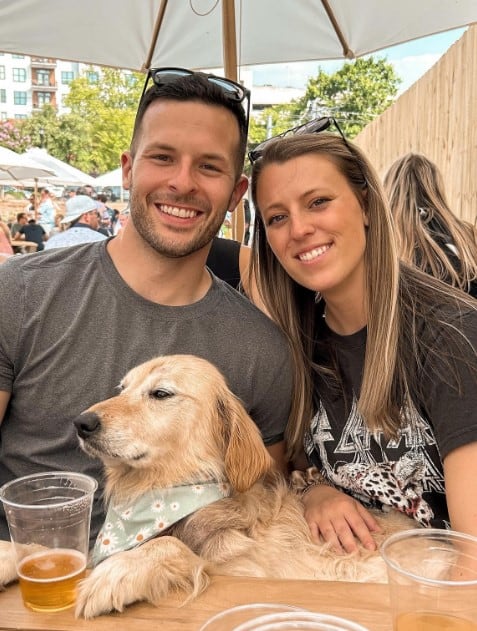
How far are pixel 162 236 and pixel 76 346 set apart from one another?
1.44ft

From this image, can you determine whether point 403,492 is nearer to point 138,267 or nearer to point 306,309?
point 306,309

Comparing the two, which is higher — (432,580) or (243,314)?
(243,314)

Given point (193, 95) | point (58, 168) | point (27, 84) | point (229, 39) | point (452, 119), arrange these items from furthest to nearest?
point (27, 84) → point (58, 168) → point (452, 119) → point (229, 39) → point (193, 95)

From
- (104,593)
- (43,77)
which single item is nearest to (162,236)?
(104,593)

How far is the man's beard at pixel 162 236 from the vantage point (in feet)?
5.67

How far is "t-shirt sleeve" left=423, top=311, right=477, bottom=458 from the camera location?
4.58 feet

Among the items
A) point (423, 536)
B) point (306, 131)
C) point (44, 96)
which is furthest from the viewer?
point (44, 96)

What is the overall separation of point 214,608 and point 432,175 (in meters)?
3.21

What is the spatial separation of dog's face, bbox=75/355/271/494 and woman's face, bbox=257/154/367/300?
45 centimetres

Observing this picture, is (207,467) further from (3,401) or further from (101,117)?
(101,117)

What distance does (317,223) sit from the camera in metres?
1.67

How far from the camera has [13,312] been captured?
1.58 meters

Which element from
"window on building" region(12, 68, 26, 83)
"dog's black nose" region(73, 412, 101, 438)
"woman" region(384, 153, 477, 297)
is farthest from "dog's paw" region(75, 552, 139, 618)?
"window on building" region(12, 68, 26, 83)

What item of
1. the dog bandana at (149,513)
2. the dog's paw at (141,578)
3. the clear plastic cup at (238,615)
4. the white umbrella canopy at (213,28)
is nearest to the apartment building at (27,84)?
the white umbrella canopy at (213,28)
